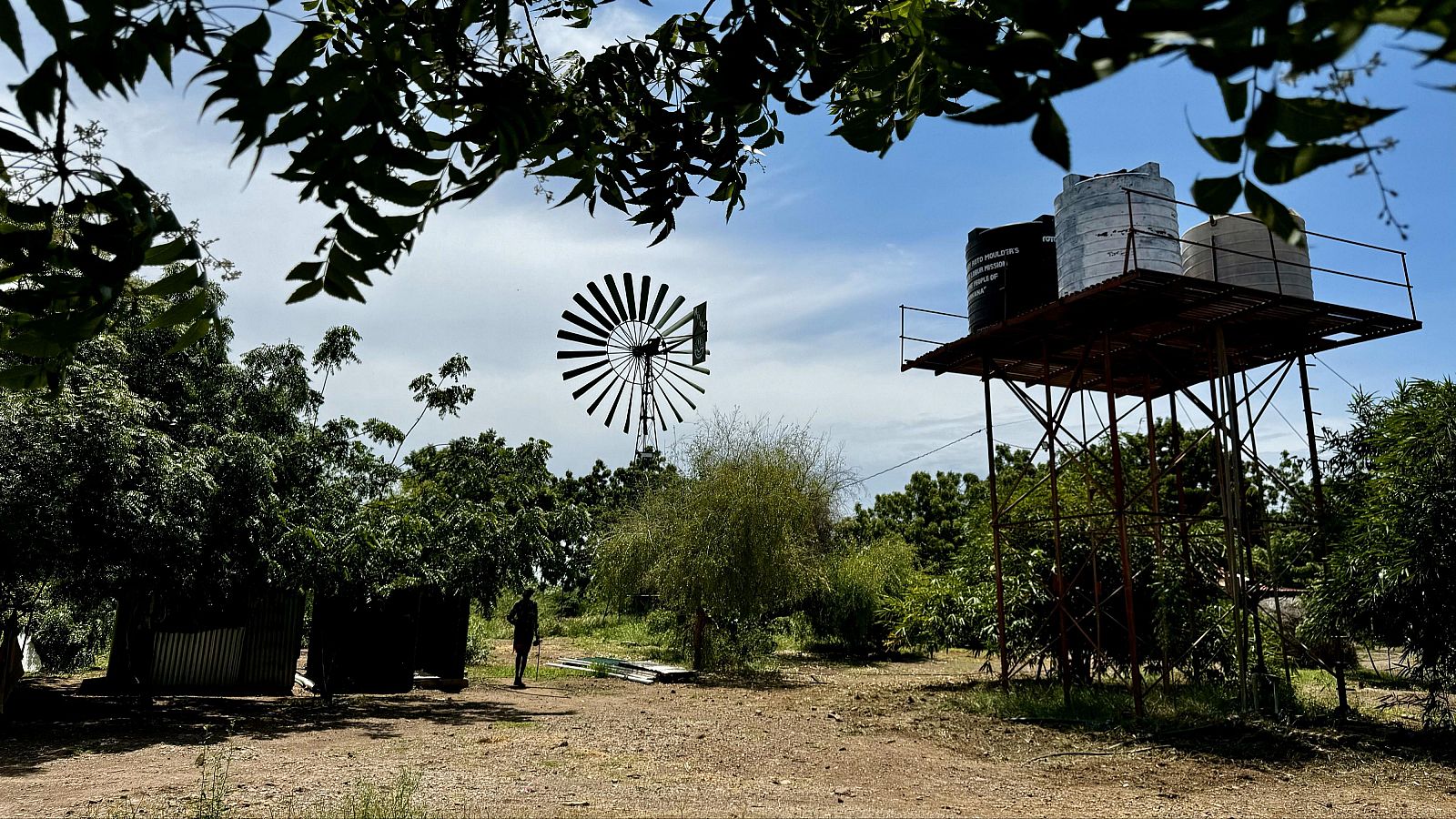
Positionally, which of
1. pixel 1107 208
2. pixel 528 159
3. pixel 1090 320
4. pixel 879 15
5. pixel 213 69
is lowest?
pixel 213 69

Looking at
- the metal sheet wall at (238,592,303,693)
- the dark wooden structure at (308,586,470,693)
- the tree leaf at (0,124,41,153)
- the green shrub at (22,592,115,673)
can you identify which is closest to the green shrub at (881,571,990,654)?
the dark wooden structure at (308,586,470,693)

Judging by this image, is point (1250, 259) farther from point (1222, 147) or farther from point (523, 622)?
point (523, 622)

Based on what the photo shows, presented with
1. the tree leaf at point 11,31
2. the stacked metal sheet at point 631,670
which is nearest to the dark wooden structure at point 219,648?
the stacked metal sheet at point 631,670

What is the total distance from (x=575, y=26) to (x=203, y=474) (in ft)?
26.4

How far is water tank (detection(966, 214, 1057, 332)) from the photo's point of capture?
43.8ft

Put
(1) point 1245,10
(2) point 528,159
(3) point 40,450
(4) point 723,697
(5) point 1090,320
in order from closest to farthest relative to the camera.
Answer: (1) point 1245,10
(2) point 528,159
(3) point 40,450
(5) point 1090,320
(4) point 723,697

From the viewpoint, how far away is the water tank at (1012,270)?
13344 millimetres

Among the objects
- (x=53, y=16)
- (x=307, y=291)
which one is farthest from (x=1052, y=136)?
(x=53, y=16)

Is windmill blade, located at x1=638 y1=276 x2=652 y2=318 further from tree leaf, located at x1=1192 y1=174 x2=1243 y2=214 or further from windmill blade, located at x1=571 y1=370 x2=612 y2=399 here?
tree leaf, located at x1=1192 y1=174 x2=1243 y2=214

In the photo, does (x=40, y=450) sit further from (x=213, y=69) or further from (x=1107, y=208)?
(x=1107, y=208)

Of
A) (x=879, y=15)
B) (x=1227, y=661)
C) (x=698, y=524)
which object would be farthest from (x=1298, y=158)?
(x=698, y=524)

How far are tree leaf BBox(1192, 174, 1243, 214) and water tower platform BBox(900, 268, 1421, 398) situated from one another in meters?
9.68

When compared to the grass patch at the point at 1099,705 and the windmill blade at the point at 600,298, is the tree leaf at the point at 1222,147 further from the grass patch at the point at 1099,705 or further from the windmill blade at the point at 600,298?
the windmill blade at the point at 600,298

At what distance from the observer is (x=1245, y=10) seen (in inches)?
51.9
